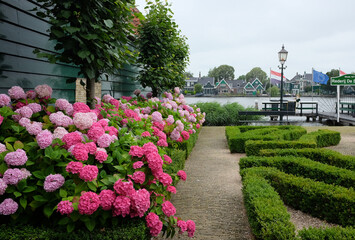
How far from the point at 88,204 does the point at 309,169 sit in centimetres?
399

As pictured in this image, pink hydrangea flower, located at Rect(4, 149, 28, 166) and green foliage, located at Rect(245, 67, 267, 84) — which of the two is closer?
pink hydrangea flower, located at Rect(4, 149, 28, 166)

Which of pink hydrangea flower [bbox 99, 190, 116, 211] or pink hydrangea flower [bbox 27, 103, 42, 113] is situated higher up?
pink hydrangea flower [bbox 27, 103, 42, 113]

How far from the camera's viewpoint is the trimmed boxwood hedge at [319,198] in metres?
3.44

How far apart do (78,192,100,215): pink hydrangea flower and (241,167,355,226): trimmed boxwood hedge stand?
2999 millimetres

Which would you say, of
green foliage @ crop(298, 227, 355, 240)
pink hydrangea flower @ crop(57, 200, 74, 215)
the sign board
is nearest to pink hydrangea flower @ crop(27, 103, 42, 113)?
pink hydrangea flower @ crop(57, 200, 74, 215)

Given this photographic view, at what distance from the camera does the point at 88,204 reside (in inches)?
83.0

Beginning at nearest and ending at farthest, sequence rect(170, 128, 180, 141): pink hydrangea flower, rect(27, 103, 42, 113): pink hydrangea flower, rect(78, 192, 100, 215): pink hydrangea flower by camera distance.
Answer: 1. rect(78, 192, 100, 215): pink hydrangea flower
2. rect(27, 103, 42, 113): pink hydrangea flower
3. rect(170, 128, 180, 141): pink hydrangea flower

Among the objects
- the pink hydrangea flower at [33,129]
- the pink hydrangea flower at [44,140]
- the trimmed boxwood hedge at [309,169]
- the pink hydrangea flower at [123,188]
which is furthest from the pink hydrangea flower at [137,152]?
the trimmed boxwood hedge at [309,169]

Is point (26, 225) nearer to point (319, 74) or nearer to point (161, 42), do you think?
point (161, 42)

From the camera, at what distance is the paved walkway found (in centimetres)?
346

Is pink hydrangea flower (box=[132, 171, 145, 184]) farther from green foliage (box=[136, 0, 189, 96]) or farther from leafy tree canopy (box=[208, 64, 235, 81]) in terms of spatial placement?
leafy tree canopy (box=[208, 64, 235, 81])

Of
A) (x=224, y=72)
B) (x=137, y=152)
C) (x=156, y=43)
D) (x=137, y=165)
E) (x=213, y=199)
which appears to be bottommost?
(x=213, y=199)

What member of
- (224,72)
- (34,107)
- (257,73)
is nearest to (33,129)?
(34,107)

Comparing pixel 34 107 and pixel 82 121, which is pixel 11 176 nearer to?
pixel 82 121
